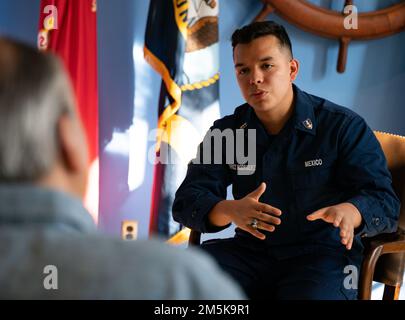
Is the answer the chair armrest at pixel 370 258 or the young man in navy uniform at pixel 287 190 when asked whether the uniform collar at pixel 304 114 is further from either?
the chair armrest at pixel 370 258

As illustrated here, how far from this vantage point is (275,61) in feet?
5.41

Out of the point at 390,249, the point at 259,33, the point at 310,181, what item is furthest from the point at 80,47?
the point at 390,249

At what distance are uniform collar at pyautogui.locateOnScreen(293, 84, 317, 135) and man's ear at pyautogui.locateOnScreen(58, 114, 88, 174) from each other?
3.71 feet

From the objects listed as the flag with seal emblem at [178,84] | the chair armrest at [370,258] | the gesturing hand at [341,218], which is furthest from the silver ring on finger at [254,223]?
the flag with seal emblem at [178,84]

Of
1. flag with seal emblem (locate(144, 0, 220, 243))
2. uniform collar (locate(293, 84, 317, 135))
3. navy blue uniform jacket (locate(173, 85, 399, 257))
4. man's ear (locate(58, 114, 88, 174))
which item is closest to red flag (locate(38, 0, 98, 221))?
flag with seal emblem (locate(144, 0, 220, 243))

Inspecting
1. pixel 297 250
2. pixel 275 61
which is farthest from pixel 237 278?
pixel 275 61

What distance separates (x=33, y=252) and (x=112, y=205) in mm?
2278

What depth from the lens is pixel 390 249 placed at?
55.9 inches

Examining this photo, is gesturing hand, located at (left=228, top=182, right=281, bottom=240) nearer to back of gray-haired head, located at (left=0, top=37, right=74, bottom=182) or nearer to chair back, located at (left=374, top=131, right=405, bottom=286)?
chair back, located at (left=374, top=131, right=405, bottom=286)

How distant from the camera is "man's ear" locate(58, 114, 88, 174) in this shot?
467mm

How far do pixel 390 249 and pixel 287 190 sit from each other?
312mm

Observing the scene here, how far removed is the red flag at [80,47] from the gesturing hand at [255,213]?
1192mm

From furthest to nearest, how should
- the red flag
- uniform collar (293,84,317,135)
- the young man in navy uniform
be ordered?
the red flag < uniform collar (293,84,317,135) < the young man in navy uniform
